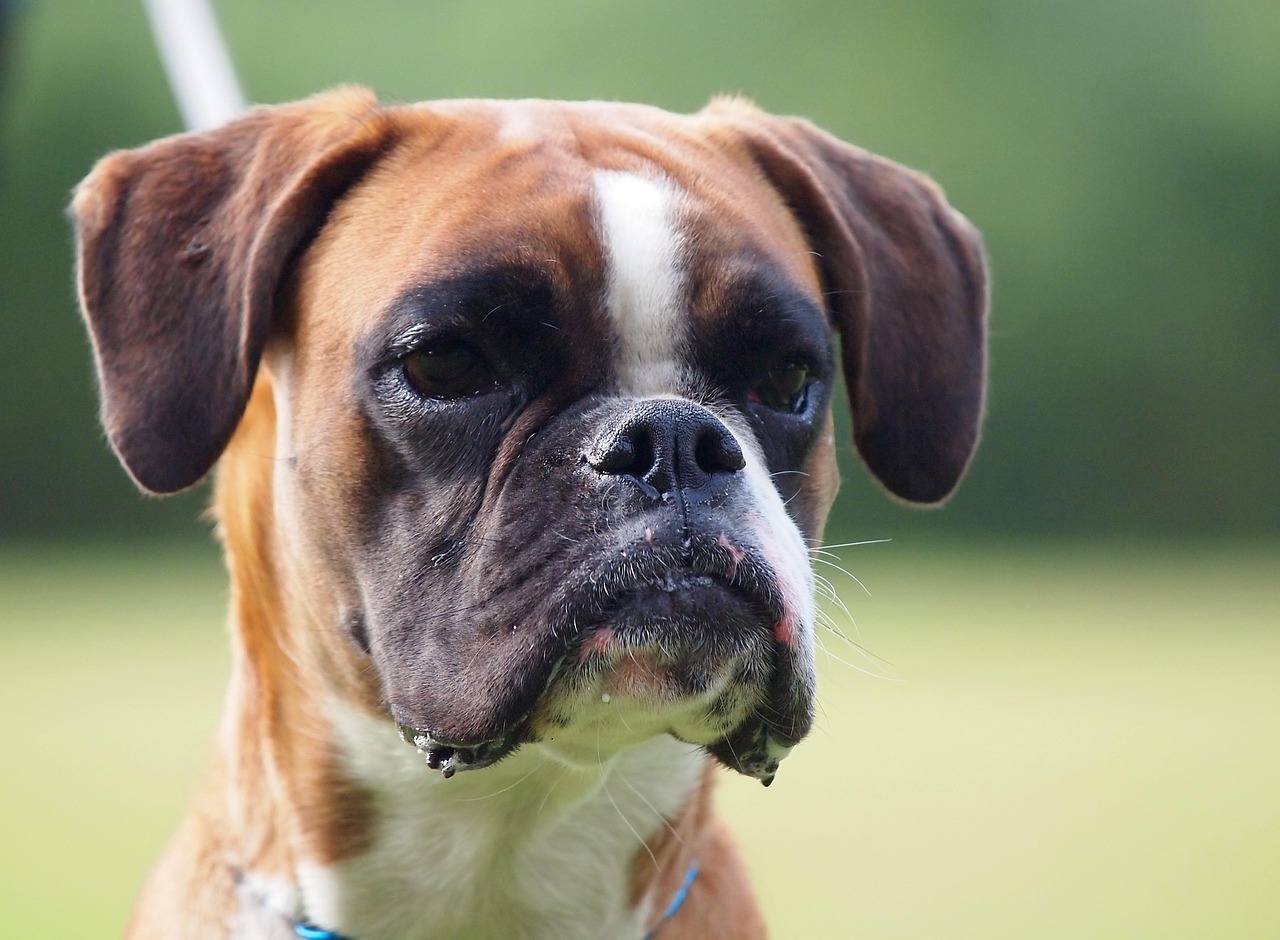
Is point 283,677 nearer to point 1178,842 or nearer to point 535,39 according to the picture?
point 1178,842

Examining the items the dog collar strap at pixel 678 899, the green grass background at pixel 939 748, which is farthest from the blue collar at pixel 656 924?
the green grass background at pixel 939 748

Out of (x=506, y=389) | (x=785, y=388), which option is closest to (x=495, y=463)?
(x=506, y=389)

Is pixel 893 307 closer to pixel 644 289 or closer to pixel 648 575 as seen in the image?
pixel 644 289

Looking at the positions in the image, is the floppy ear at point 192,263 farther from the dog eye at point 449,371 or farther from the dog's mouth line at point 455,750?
the dog's mouth line at point 455,750

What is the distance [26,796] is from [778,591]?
8.59 meters

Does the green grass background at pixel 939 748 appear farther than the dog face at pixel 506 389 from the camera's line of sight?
Yes

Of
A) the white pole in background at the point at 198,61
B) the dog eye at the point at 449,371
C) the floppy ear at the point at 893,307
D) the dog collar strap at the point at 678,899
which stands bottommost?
the dog collar strap at the point at 678,899

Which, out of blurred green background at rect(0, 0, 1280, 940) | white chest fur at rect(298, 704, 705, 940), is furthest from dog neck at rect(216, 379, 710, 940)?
blurred green background at rect(0, 0, 1280, 940)

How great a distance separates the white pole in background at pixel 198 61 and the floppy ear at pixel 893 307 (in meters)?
1.45

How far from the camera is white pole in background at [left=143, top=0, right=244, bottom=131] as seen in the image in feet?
13.6

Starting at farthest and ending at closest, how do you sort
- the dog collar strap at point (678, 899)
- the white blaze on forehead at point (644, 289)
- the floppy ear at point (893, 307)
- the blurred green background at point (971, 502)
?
the blurred green background at point (971, 502), the floppy ear at point (893, 307), the dog collar strap at point (678, 899), the white blaze on forehead at point (644, 289)

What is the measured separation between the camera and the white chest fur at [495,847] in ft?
9.86

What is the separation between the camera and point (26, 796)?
32.7 ft

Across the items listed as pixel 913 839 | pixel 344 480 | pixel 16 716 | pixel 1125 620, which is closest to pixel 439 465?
pixel 344 480
